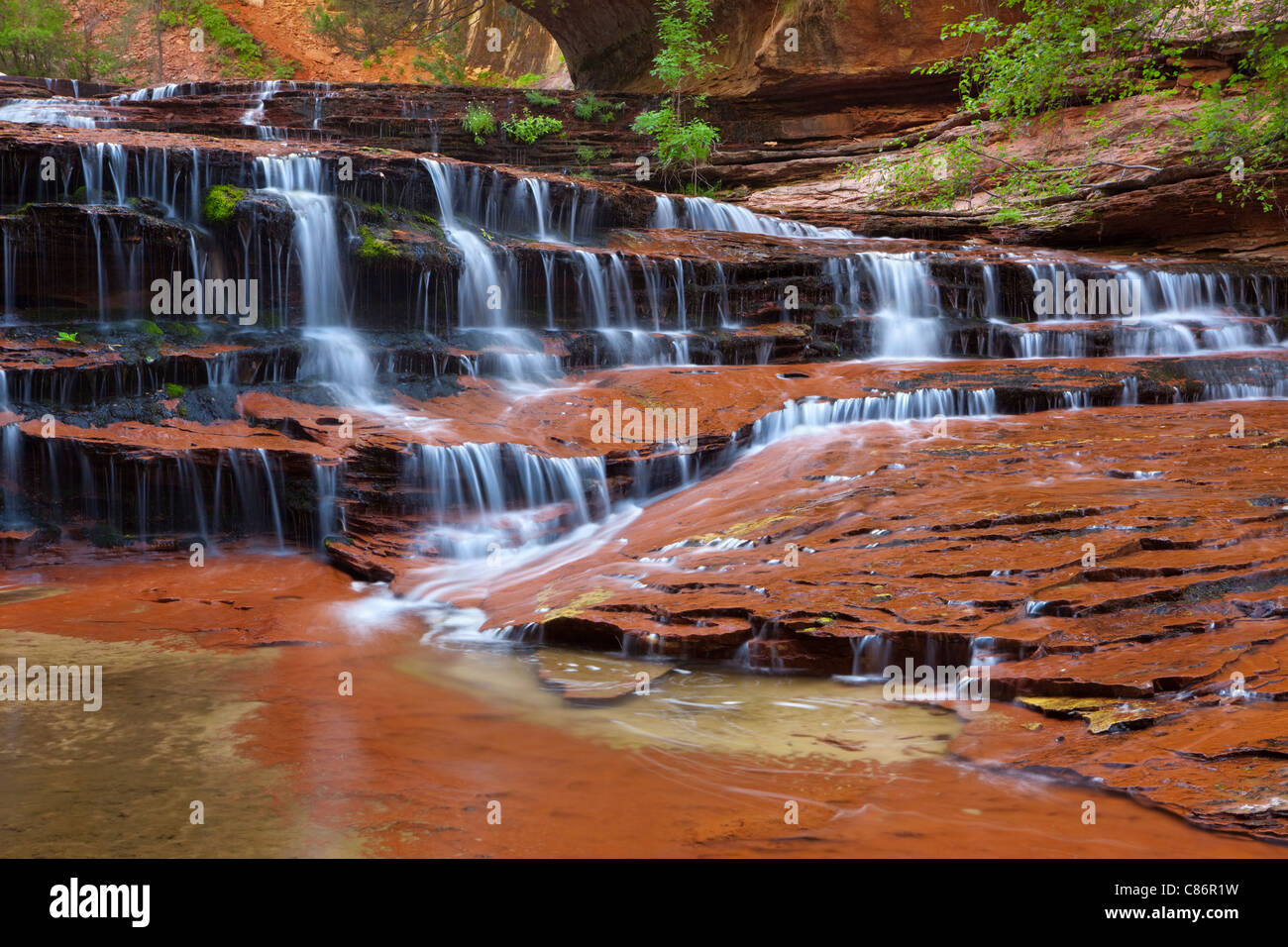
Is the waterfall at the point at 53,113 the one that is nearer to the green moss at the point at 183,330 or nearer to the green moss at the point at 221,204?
the green moss at the point at 221,204

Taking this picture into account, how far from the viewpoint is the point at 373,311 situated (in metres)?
11.6

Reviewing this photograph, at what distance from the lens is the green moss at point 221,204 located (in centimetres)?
1088

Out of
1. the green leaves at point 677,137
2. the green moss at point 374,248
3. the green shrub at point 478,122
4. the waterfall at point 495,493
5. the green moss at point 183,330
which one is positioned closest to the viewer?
the waterfall at point 495,493

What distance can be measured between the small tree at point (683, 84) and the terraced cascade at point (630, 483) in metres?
3.42

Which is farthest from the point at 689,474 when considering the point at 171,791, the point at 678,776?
the point at 171,791

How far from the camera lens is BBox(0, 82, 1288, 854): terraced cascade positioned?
14.5 ft

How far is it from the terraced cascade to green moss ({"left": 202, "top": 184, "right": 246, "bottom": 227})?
2.7 inches

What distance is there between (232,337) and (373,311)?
1.87 m

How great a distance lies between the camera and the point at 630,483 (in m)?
9.59

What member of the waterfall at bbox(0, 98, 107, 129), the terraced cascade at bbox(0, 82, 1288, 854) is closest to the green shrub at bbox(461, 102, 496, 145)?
the terraced cascade at bbox(0, 82, 1288, 854)

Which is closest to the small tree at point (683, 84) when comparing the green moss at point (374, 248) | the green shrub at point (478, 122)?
the green shrub at point (478, 122)

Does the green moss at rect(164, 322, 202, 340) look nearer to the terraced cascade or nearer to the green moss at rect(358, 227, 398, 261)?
the terraced cascade

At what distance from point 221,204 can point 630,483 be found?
19.6 feet
